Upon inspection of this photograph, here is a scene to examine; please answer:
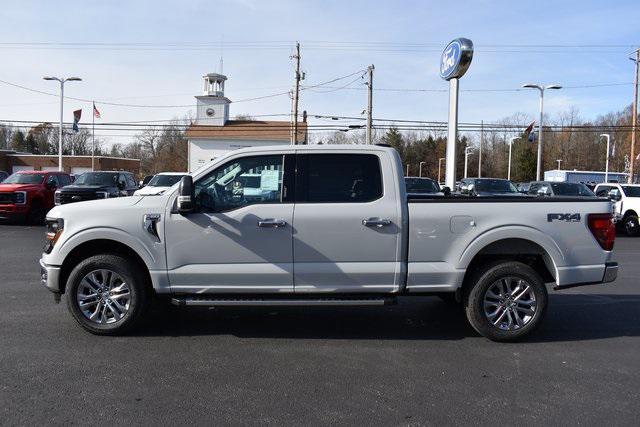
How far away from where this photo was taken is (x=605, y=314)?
7.25 meters

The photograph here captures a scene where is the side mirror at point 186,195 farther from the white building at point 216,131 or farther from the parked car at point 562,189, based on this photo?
the white building at point 216,131

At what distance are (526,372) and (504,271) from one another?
1170 mm

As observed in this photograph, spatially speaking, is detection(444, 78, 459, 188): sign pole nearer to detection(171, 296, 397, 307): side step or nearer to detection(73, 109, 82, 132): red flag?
detection(171, 296, 397, 307): side step

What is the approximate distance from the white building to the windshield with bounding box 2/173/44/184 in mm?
38306

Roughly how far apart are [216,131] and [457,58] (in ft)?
141

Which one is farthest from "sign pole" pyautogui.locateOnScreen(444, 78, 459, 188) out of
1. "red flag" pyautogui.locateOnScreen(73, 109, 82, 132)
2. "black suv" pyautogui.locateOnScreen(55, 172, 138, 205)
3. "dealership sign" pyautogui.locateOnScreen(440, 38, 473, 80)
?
"red flag" pyautogui.locateOnScreen(73, 109, 82, 132)

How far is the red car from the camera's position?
18266 millimetres

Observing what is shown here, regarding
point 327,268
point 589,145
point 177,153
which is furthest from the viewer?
point 589,145

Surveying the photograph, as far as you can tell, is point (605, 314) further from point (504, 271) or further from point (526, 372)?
point (526, 372)

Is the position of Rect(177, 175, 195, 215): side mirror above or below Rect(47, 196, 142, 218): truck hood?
above

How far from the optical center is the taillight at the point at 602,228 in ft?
19.2

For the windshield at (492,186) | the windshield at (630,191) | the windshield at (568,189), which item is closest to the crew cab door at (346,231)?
the windshield at (492,186)

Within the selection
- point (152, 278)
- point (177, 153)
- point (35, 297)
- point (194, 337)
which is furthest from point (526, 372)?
point (177, 153)

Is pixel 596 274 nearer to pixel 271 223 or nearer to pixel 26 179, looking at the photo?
pixel 271 223
